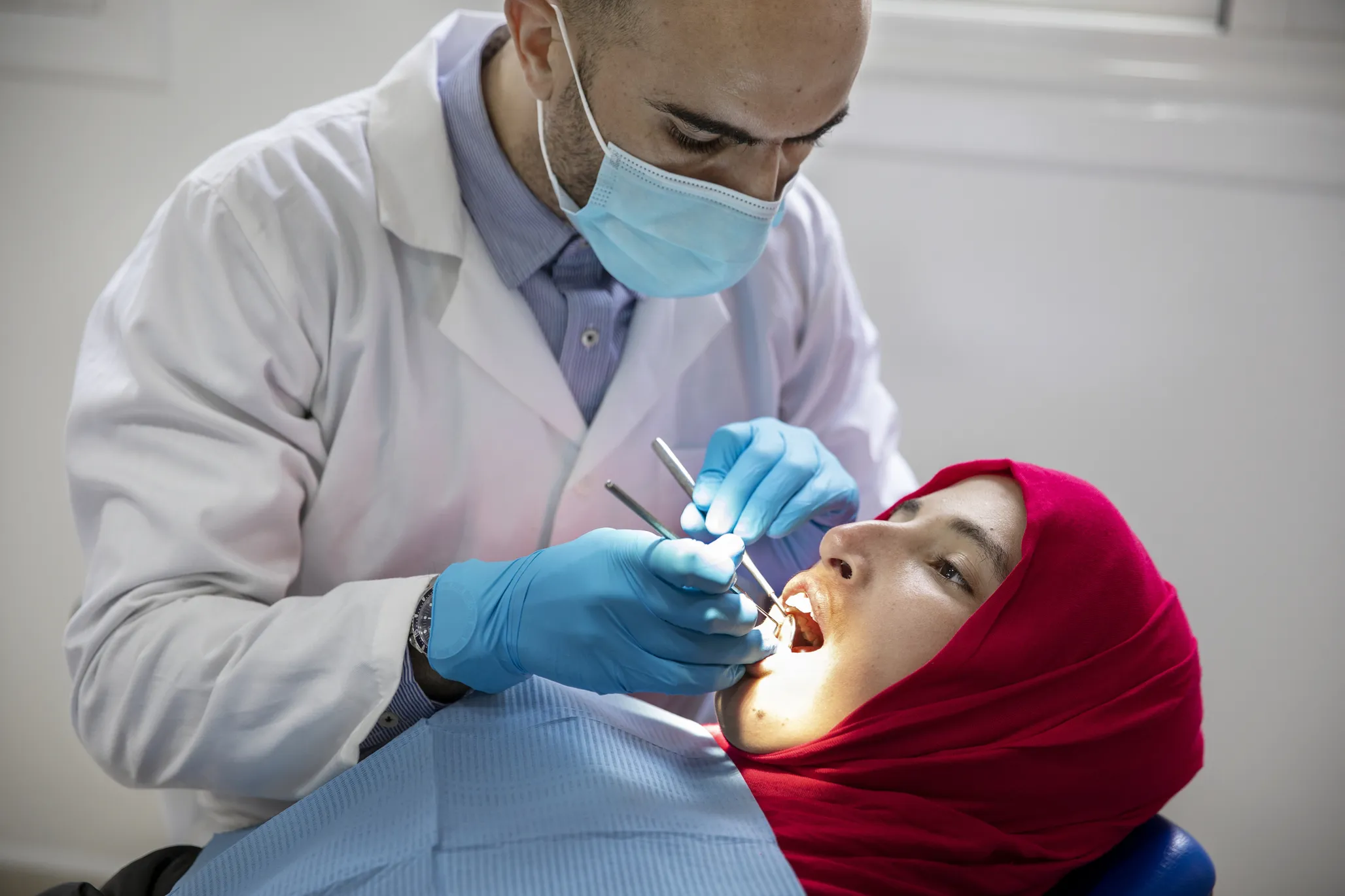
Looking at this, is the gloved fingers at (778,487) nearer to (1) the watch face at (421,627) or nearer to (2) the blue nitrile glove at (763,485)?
(2) the blue nitrile glove at (763,485)

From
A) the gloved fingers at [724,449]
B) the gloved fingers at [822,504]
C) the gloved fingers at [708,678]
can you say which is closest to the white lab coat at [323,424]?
the gloved fingers at [724,449]

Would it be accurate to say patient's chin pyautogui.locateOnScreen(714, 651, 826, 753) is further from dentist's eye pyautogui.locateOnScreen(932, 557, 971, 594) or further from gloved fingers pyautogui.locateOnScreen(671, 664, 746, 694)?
dentist's eye pyautogui.locateOnScreen(932, 557, 971, 594)

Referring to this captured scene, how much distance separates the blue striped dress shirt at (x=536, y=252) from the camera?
1669mm

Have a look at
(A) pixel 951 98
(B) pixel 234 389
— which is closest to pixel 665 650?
(B) pixel 234 389

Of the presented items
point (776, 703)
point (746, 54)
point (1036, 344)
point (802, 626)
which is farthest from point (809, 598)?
point (1036, 344)

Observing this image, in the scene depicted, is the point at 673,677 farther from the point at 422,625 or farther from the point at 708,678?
the point at 422,625

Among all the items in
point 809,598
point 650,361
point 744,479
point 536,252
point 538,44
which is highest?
point 538,44

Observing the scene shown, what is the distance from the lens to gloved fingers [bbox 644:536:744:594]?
1.26 m

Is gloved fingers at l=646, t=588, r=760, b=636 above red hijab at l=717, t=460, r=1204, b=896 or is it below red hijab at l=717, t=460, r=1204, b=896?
above

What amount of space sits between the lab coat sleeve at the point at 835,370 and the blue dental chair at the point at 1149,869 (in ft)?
2.41

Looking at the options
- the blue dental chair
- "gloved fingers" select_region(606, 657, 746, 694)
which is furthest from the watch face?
the blue dental chair

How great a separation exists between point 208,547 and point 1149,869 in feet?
4.31

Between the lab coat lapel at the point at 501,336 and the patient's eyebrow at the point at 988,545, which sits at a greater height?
the lab coat lapel at the point at 501,336

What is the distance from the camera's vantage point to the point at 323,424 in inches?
63.5
